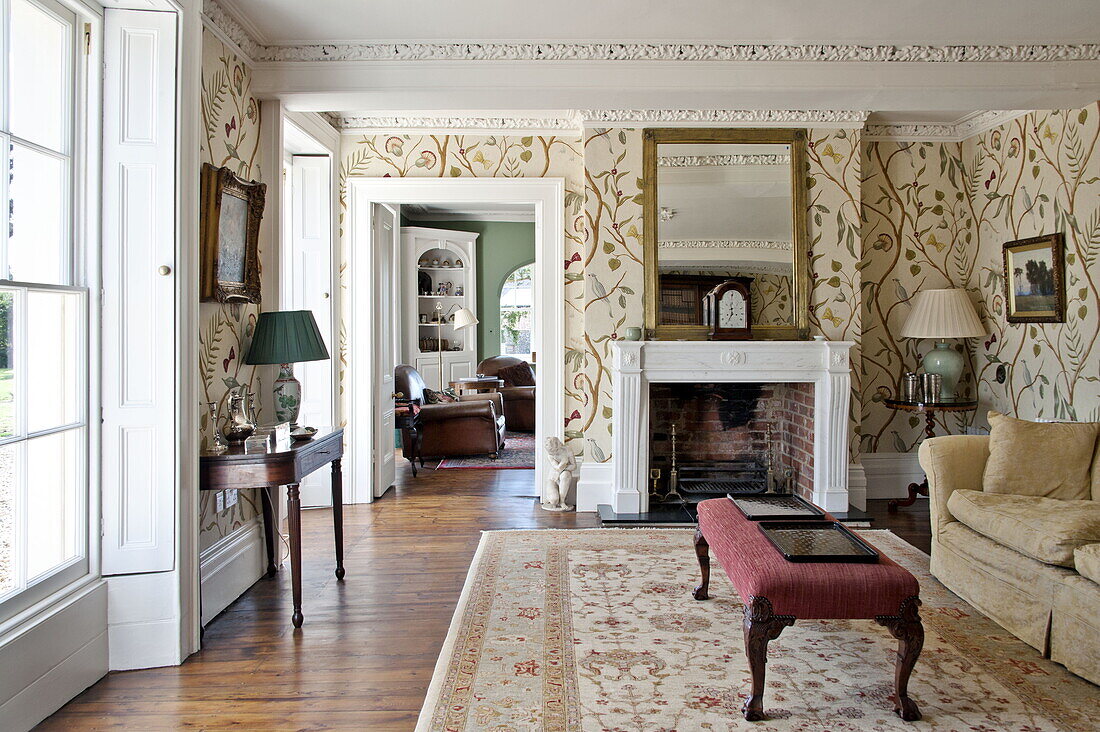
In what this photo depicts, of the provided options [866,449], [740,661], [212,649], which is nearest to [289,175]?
[212,649]

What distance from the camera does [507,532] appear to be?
4582 mm

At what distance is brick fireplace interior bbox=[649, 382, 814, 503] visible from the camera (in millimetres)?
5402

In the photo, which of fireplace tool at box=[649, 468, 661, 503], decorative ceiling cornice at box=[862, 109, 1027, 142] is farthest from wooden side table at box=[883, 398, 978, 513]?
decorative ceiling cornice at box=[862, 109, 1027, 142]

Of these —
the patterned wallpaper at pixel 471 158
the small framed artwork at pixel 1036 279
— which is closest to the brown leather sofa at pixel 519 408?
the patterned wallpaper at pixel 471 158

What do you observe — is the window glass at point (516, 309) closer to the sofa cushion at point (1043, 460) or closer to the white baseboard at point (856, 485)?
the white baseboard at point (856, 485)

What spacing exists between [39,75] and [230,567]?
7.17ft

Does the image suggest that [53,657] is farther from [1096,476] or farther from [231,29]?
[1096,476]

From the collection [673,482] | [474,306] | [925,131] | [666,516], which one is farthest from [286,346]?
[474,306]

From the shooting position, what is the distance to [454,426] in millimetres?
7113

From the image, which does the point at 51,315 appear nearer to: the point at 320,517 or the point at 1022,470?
the point at 320,517

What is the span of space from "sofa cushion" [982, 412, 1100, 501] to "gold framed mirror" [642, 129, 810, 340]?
5.75 feet

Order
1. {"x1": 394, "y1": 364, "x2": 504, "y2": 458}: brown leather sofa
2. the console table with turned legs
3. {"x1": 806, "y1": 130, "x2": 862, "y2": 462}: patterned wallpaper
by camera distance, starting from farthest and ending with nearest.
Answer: {"x1": 394, "y1": 364, "x2": 504, "y2": 458}: brown leather sofa
{"x1": 806, "y1": 130, "x2": 862, "y2": 462}: patterned wallpaper
the console table with turned legs

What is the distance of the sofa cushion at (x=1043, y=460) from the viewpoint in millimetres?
3473

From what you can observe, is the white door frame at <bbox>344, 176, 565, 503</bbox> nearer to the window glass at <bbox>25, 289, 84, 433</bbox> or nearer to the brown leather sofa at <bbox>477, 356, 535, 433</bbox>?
the window glass at <bbox>25, 289, 84, 433</bbox>
